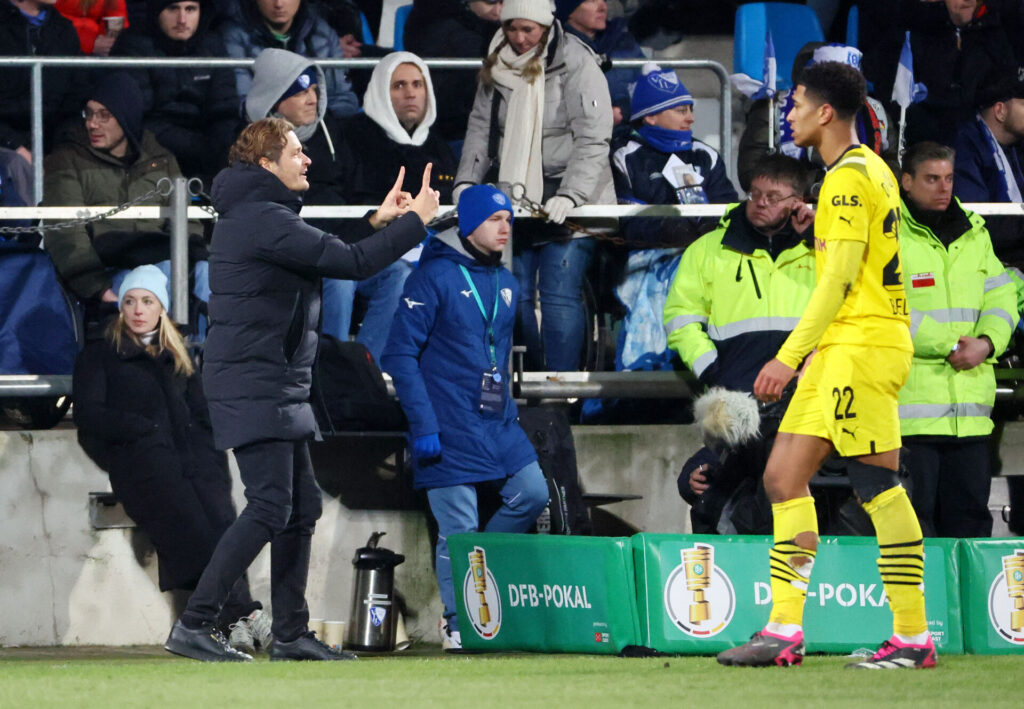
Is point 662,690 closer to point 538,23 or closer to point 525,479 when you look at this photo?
point 525,479

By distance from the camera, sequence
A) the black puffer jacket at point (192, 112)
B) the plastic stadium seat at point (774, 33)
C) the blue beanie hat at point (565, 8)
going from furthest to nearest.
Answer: the plastic stadium seat at point (774, 33) → the blue beanie hat at point (565, 8) → the black puffer jacket at point (192, 112)

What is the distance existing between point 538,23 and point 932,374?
2857 millimetres

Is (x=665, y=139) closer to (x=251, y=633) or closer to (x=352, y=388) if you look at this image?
(x=352, y=388)

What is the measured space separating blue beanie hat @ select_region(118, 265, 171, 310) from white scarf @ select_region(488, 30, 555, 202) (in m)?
1.94

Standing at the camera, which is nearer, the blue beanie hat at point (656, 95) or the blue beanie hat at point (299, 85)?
the blue beanie hat at point (299, 85)

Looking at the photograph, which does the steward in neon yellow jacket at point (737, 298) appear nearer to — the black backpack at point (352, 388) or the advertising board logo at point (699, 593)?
the advertising board logo at point (699, 593)

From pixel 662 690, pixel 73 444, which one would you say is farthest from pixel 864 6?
pixel 662 690

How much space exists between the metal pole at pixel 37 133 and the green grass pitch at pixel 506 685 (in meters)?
3.28

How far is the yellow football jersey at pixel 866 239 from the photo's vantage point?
20.7ft

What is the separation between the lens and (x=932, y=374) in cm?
879

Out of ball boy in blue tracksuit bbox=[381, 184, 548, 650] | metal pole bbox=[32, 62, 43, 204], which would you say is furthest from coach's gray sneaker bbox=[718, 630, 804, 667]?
metal pole bbox=[32, 62, 43, 204]

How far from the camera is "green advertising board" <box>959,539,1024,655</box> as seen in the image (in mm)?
7930

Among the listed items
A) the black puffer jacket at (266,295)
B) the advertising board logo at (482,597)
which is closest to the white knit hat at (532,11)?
the black puffer jacket at (266,295)

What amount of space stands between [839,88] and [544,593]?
282 centimetres
